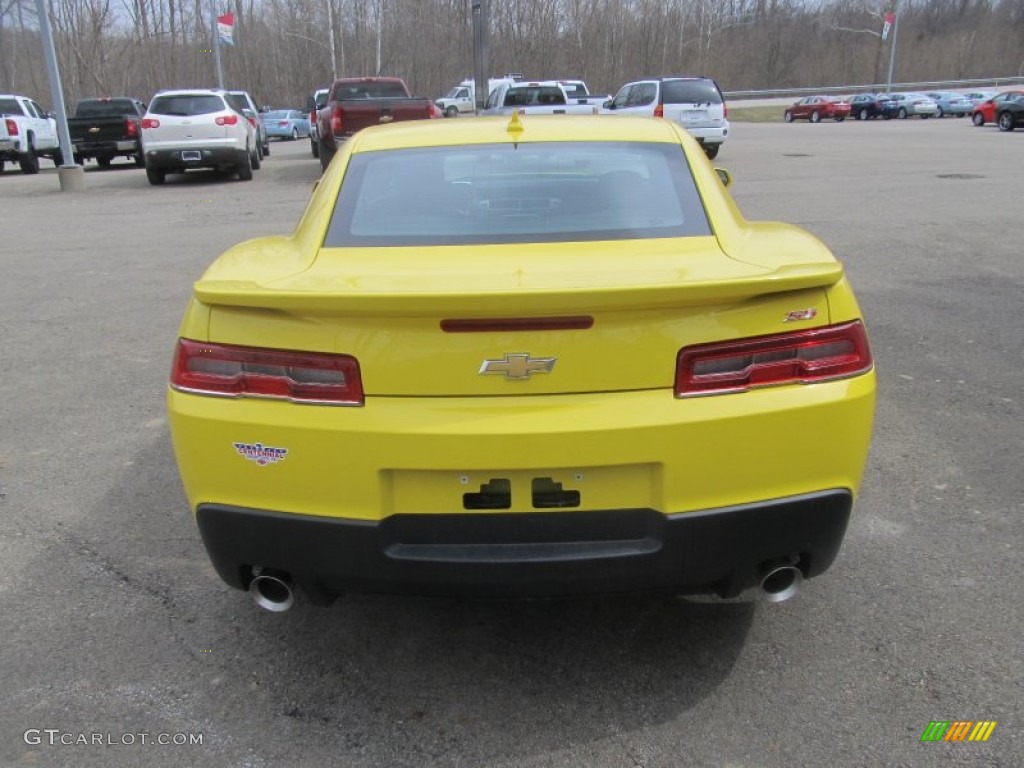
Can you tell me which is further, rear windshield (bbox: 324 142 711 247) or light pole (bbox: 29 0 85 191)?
light pole (bbox: 29 0 85 191)

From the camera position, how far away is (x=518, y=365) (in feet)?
7.34

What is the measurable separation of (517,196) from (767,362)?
1221mm

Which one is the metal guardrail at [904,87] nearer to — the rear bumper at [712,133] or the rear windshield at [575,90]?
the rear windshield at [575,90]

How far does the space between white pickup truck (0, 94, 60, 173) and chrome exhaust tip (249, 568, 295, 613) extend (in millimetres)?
22158

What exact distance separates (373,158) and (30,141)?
22.3 meters

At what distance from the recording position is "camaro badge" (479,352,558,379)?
2.24 m

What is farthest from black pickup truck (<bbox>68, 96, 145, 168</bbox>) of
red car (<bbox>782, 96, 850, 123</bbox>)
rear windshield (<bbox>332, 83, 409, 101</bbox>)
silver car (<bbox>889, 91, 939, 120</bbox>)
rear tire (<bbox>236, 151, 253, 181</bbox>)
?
silver car (<bbox>889, 91, 939, 120</bbox>)

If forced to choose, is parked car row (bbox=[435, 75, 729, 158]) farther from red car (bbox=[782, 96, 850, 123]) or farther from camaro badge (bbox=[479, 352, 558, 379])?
red car (bbox=[782, 96, 850, 123])

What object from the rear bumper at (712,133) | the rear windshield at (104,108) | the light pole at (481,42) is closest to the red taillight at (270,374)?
the light pole at (481,42)

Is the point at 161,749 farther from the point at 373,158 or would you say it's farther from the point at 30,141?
the point at 30,141

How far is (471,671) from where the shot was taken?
2752 millimetres

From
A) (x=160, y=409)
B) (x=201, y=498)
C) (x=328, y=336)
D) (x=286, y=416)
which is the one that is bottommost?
(x=160, y=409)

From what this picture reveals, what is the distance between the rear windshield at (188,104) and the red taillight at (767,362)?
16.7 meters

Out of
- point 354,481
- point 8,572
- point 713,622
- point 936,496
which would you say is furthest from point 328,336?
point 936,496
